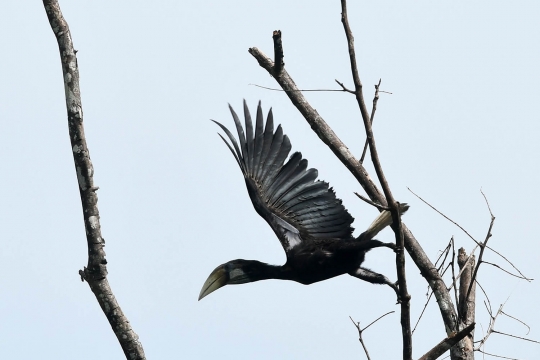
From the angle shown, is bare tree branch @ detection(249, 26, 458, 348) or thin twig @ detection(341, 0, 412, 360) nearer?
thin twig @ detection(341, 0, 412, 360)

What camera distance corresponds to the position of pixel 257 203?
17.8 feet

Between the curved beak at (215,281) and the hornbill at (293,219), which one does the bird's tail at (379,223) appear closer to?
the hornbill at (293,219)

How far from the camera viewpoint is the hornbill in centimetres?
506

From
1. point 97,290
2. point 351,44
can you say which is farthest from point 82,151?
point 351,44

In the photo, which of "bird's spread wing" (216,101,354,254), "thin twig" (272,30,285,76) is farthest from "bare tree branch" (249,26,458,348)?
"bird's spread wing" (216,101,354,254)

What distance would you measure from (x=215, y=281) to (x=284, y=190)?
794 millimetres

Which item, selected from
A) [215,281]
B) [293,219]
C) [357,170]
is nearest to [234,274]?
[215,281]

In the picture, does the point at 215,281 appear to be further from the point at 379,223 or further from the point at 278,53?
the point at 278,53

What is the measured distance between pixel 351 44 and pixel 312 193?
1881 millimetres

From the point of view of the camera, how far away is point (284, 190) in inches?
218

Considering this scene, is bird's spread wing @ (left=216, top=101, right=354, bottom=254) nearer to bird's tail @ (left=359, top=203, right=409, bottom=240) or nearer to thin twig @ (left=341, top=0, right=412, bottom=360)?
bird's tail @ (left=359, top=203, right=409, bottom=240)

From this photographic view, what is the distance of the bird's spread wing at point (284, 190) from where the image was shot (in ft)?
17.3

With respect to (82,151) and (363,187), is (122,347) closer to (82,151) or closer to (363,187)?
(82,151)

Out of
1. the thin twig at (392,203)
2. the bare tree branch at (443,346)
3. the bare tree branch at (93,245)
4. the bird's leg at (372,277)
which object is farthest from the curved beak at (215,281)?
the bare tree branch at (443,346)
